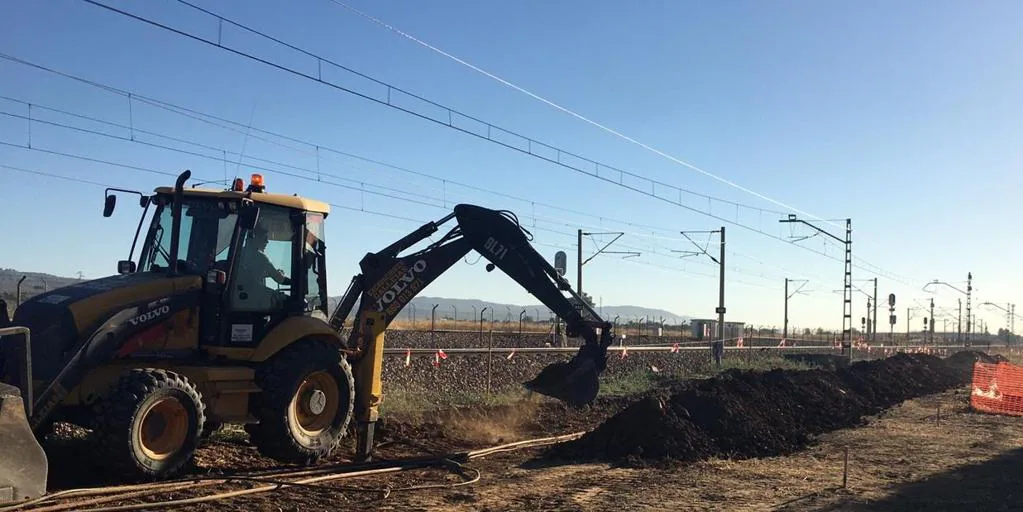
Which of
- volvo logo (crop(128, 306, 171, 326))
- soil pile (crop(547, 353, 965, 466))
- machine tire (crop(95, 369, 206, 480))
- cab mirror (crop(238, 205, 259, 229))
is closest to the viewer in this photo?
machine tire (crop(95, 369, 206, 480))

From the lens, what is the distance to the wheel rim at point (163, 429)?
8516mm

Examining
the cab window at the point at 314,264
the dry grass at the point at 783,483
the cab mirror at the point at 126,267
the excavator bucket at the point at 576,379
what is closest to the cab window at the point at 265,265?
the cab window at the point at 314,264

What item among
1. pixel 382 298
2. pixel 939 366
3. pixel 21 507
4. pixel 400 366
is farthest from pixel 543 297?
pixel 939 366

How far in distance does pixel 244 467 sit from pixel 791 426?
9617 mm

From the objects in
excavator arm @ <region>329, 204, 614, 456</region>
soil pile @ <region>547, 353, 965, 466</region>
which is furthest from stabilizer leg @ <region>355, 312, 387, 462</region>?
soil pile @ <region>547, 353, 965, 466</region>

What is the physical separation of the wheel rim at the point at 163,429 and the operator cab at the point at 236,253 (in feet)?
3.65

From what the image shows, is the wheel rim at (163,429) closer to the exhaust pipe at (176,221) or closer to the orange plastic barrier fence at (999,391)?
the exhaust pipe at (176,221)

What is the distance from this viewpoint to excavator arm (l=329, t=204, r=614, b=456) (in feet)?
37.4

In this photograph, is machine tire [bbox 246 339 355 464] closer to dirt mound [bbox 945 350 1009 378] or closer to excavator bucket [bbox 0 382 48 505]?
excavator bucket [bbox 0 382 48 505]

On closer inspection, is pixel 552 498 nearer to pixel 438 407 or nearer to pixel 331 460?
pixel 331 460

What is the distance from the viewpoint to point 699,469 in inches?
446

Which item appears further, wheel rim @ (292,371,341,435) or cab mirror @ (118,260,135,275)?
wheel rim @ (292,371,341,435)

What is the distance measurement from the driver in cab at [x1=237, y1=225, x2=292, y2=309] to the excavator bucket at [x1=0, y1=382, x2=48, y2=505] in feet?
9.28

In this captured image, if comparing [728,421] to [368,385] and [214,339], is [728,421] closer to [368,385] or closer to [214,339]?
[368,385]
